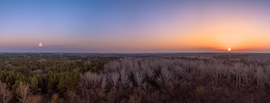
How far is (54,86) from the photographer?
32.0m

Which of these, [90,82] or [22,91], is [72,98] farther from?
[22,91]

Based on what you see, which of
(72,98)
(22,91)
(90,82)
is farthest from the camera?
(90,82)

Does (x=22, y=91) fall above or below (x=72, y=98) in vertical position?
above

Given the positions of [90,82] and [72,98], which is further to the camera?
[90,82]

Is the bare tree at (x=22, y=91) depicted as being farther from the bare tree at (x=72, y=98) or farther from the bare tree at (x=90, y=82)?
the bare tree at (x=90, y=82)

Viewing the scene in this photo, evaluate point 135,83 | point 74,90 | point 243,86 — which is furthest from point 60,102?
point 243,86

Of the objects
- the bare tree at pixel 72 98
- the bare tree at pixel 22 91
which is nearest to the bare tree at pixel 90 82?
the bare tree at pixel 72 98

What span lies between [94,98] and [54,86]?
13110 mm

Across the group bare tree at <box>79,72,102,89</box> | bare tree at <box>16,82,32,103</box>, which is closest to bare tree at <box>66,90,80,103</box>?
bare tree at <box>79,72,102,89</box>

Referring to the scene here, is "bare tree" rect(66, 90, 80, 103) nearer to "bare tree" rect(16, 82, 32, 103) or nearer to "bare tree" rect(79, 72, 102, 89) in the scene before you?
"bare tree" rect(79, 72, 102, 89)

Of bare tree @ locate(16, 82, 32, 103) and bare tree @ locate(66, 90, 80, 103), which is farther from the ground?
bare tree @ locate(16, 82, 32, 103)

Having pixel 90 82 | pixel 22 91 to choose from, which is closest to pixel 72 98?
pixel 90 82

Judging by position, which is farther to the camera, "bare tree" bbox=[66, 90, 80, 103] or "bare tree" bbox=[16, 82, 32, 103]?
"bare tree" bbox=[66, 90, 80, 103]

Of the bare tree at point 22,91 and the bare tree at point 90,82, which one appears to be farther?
the bare tree at point 90,82
